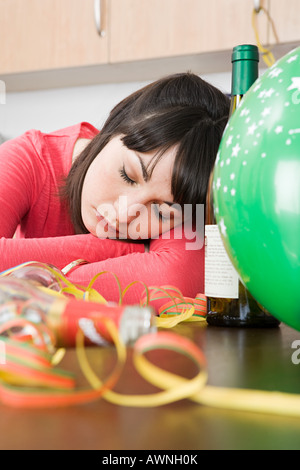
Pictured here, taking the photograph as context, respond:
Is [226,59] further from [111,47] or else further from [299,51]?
[299,51]

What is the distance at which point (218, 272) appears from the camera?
2.00ft

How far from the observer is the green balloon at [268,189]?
361mm

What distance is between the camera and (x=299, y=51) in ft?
1.32

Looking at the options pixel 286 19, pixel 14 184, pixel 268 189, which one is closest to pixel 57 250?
pixel 14 184

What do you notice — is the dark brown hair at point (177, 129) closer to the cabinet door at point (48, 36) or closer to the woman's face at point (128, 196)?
the woman's face at point (128, 196)

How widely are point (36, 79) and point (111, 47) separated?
1.62 ft

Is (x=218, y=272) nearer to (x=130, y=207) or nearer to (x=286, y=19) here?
(x=130, y=207)

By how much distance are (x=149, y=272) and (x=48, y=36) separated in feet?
5.24

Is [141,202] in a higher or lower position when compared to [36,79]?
lower

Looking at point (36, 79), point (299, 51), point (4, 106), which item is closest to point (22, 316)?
point (299, 51)

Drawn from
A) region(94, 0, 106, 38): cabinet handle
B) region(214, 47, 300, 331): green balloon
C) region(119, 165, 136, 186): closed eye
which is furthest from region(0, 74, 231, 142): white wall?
region(214, 47, 300, 331): green balloon

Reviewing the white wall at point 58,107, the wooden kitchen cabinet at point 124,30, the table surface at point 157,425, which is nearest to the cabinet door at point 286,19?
the wooden kitchen cabinet at point 124,30

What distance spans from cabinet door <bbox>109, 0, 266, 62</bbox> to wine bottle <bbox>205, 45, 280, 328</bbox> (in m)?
1.28

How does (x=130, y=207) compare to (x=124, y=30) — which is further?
(x=124, y=30)
